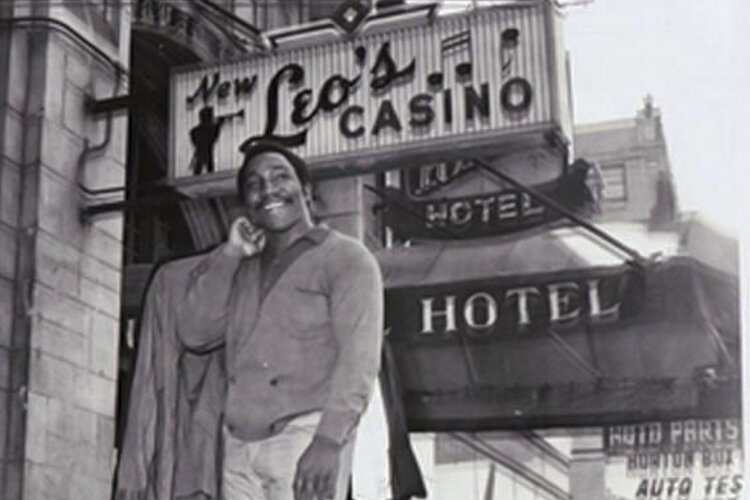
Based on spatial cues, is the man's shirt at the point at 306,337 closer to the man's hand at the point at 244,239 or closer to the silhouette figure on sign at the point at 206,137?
the man's hand at the point at 244,239

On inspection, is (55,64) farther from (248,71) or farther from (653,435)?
(653,435)

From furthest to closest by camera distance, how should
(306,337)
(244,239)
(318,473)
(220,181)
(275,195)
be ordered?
(220,181)
(244,239)
(275,195)
(306,337)
(318,473)

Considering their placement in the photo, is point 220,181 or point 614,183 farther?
point 220,181

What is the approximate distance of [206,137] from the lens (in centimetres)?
399

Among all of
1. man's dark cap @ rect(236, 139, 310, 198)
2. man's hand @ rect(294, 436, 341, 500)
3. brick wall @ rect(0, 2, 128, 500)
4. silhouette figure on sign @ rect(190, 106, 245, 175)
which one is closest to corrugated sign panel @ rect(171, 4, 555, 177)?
silhouette figure on sign @ rect(190, 106, 245, 175)

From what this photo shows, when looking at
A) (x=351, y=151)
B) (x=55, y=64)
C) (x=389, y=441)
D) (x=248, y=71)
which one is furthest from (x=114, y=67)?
(x=389, y=441)

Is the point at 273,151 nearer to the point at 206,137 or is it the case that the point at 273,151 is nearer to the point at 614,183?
the point at 206,137

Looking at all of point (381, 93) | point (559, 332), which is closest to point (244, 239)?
point (381, 93)

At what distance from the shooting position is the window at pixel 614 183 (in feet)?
12.0

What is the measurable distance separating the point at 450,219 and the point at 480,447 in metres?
0.61

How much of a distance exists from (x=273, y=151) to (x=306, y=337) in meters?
0.53

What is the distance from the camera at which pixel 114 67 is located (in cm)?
423

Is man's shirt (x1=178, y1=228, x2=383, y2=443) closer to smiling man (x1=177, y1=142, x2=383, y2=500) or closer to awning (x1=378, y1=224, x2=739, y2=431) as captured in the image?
smiling man (x1=177, y1=142, x2=383, y2=500)

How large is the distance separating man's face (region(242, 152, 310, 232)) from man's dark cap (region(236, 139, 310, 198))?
0.01 metres
